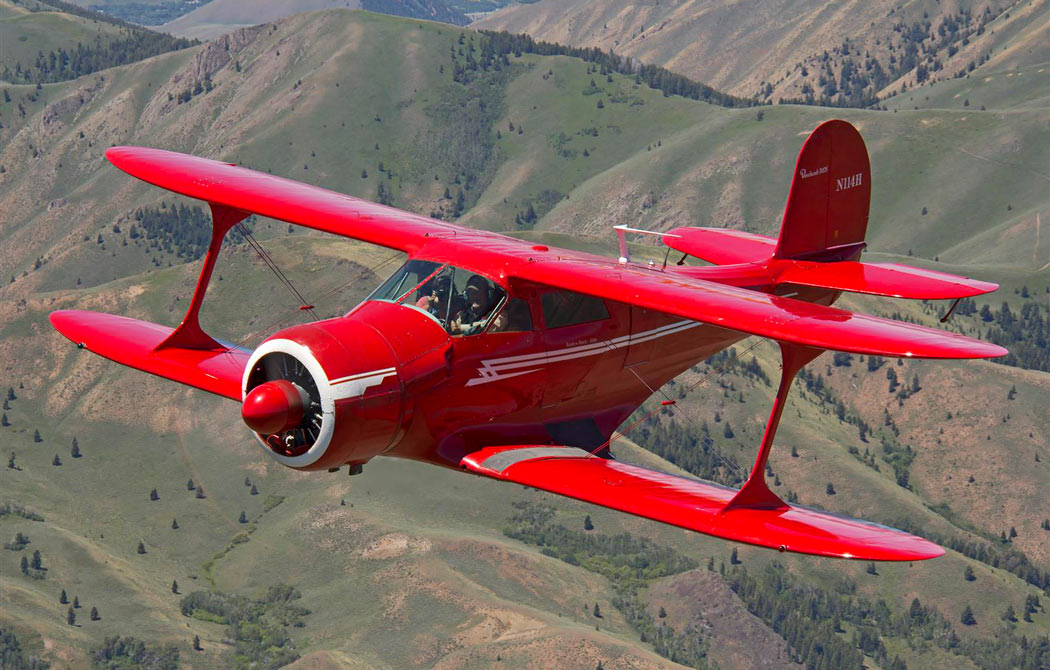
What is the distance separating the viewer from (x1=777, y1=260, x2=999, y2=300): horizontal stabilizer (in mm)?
27719

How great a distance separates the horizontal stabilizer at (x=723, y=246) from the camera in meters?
34.7

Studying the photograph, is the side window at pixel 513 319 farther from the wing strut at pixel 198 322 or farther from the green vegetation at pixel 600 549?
the green vegetation at pixel 600 549

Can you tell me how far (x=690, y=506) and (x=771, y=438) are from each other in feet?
6.14

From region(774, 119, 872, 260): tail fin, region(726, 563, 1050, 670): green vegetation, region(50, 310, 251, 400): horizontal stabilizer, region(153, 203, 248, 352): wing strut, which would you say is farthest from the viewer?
region(726, 563, 1050, 670): green vegetation

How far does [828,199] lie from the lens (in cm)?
3297

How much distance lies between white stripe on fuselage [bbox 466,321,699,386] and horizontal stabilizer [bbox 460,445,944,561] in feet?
4.74

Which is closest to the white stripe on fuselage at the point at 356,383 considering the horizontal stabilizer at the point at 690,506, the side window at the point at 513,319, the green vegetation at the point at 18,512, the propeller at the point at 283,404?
the propeller at the point at 283,404

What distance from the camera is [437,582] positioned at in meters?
96.2

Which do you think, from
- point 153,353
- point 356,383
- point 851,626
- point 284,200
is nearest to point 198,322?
point 153,353

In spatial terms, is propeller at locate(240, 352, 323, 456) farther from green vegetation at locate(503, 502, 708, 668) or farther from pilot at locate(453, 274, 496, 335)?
green vegetation at locate(503, 502, 708, 668)

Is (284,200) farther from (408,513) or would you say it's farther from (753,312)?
(408,513)

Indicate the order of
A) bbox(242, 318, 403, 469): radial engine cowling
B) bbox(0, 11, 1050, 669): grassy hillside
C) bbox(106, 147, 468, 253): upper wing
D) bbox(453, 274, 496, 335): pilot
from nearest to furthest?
bbox(242, 318, 403, 469): radial engine cowling → bbox(453, 274, 496, 335): pilot → bbox(106, 147, 468, 253): upper wing → bbox(0, 11, 1050, 669): grassy hillside

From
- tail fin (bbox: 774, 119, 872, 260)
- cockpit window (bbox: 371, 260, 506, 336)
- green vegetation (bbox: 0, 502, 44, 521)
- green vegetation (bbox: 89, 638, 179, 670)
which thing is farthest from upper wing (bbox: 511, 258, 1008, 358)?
green vegetation (bbox: 0, 502, 44, 521)

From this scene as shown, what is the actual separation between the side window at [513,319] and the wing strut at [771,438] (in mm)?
4702
